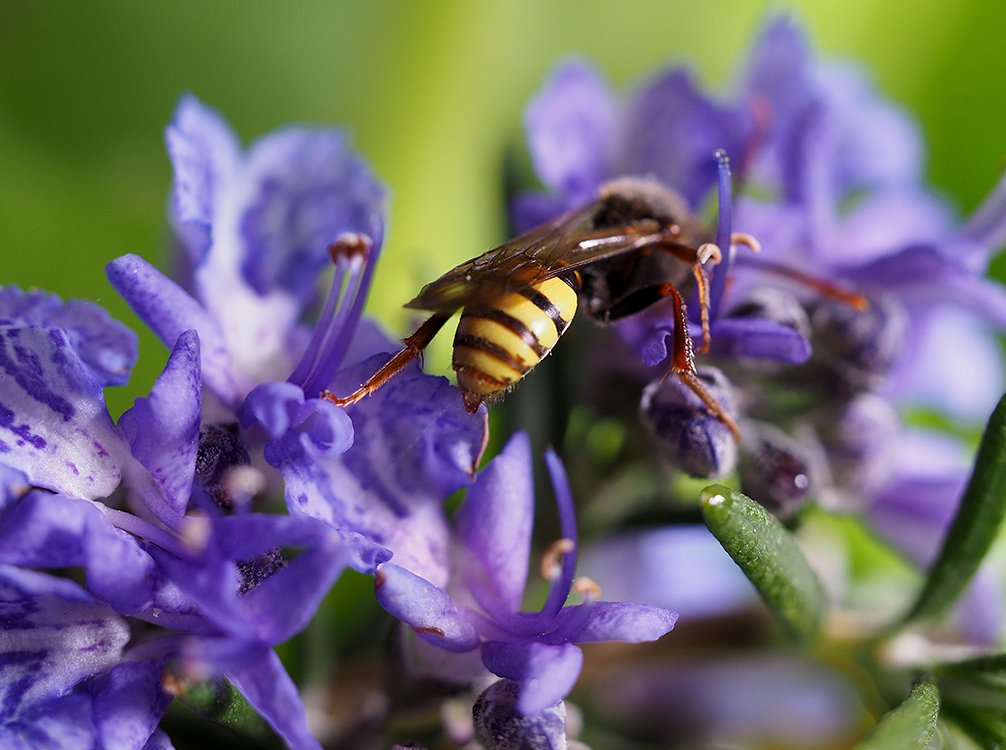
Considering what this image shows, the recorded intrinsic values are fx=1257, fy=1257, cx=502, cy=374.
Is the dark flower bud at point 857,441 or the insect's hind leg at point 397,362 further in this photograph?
the dark flower bud at point 857,441

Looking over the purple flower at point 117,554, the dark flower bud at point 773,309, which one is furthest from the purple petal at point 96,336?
the dark flower bud at point 773,309

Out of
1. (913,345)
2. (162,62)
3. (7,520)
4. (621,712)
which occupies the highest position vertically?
(162,62)

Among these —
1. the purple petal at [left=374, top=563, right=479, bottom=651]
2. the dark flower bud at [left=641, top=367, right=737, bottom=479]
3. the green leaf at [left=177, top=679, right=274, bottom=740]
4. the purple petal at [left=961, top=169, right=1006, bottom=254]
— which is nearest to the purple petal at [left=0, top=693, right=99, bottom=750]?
the green leaf at [left=177, top=679, right=274, bottom=740]

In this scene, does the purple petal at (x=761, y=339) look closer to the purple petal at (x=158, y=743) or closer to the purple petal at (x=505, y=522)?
the purple petal at (x=505, y=522)

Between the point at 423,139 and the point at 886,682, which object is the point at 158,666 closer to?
the point at 886,682

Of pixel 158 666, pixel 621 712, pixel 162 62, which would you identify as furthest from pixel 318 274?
pixel 162 62

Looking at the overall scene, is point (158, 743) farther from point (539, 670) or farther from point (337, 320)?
point (337, 320)
